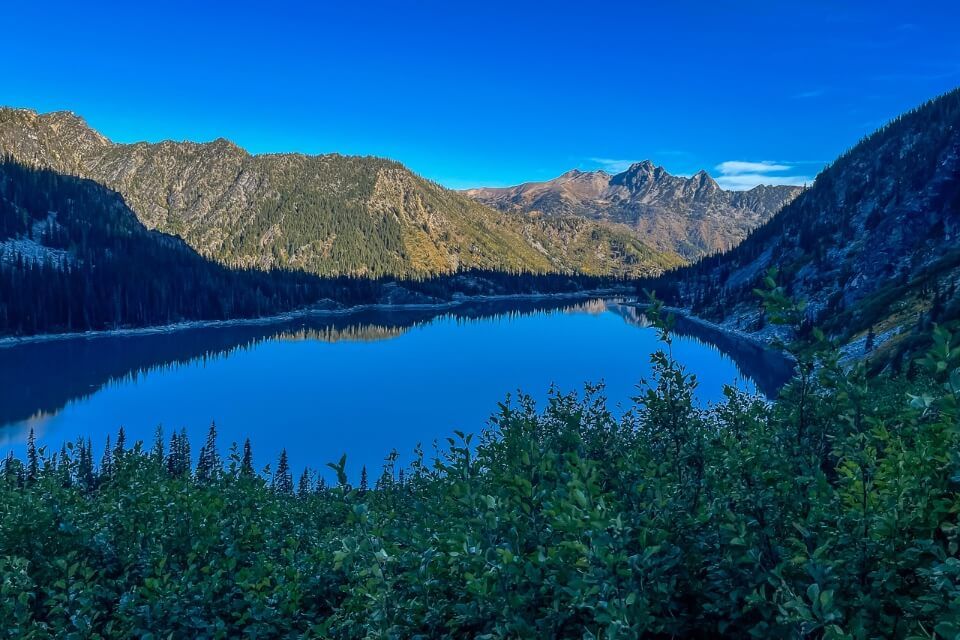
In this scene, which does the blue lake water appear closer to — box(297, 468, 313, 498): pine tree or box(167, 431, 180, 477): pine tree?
box(297, 468, 313, 498): pine tree

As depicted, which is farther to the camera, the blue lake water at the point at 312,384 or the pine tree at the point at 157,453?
the blue lake water at the point at 312,384

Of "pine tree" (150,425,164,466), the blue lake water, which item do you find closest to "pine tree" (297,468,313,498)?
the blue lake water

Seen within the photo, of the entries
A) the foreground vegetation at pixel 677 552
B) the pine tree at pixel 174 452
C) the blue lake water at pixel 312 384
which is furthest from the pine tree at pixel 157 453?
the blue lake water at pixel 312 384

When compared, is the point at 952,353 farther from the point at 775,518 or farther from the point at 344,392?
the point at 344,392

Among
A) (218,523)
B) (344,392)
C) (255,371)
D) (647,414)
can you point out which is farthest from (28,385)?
(647,414)

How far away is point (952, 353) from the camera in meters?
4.39

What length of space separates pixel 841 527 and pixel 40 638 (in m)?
10.3

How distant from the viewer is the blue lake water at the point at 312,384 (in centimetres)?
9800

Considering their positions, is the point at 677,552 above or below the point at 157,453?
above

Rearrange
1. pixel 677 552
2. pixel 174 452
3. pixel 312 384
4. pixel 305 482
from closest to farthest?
pixel 677 552 → pixel 305 482 → pixel 174 452 → pixel 312 384

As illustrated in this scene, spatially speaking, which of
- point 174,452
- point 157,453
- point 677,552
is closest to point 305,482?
point 174,452

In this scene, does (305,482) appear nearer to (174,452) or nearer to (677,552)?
(174,452)

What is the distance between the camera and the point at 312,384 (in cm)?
13725

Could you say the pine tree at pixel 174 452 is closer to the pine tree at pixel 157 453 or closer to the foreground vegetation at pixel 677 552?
the pine tree at pixel 157 453
